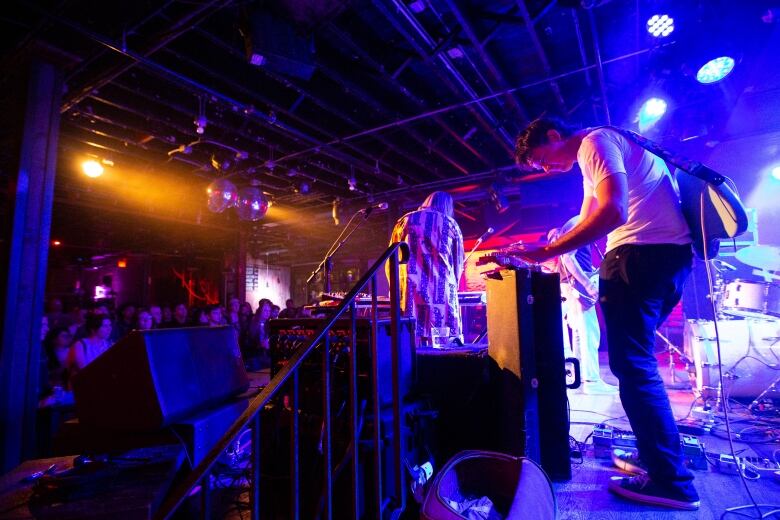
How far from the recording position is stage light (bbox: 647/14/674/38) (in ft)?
14.4

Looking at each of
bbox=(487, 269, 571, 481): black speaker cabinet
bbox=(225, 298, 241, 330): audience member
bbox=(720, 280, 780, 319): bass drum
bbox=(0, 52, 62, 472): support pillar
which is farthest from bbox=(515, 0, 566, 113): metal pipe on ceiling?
bbox=(225, 298, 241, 330): audience member

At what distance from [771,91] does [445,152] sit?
5.93 m

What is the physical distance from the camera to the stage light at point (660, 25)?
4.38 metres

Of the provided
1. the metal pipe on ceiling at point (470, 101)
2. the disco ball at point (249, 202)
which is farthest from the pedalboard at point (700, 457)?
the disco ball at point (249, 202)

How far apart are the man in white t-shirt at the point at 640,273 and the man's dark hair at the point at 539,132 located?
132 millimetres

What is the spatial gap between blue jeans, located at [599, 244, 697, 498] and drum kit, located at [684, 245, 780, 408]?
9.50 ft

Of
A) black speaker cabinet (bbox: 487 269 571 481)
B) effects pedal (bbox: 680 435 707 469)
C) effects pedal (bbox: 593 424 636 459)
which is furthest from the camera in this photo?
effects pedal (bbox: 593 424 636 459)

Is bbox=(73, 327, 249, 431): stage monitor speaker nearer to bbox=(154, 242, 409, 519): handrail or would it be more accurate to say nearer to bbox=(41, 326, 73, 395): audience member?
bbox=(154, 242, 409, 519): handrail

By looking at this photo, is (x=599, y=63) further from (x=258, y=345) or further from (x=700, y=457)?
(x=258, y=345)

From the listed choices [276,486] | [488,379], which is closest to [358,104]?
[488,379]

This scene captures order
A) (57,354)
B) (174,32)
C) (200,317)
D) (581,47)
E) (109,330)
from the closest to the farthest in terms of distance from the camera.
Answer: (174,32) → (581,47) → (57,354) → (109,330) → (200,317)

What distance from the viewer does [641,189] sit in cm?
203

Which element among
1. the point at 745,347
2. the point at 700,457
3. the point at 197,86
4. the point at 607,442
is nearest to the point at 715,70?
the point at 745,347

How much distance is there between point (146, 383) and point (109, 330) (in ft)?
14.0
